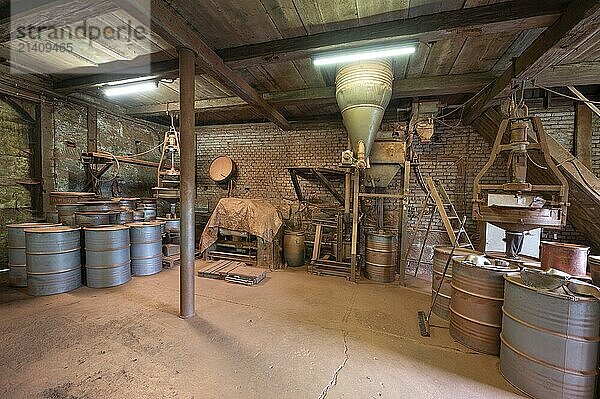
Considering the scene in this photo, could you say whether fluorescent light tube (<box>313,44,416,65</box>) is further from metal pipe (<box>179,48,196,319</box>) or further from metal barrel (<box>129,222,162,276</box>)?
metal barrel (<box>129,222,162,276</box>)

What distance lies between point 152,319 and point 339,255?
3371mm

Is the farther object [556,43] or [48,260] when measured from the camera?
[48,260]

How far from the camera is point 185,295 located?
3316mm

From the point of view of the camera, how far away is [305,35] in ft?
10.8

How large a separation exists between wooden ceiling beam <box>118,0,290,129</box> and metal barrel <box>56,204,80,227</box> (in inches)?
123

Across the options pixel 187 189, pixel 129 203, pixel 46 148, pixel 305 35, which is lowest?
pixel 129 203

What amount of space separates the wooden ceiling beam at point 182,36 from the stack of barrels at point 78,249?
2.83 metres

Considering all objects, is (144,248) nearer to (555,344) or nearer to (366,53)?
(366,53)

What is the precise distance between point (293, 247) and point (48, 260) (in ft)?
12.7

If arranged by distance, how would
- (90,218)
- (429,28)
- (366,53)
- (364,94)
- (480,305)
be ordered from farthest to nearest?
(90,218) < (364,94) < (366,53) < (429,28) < (480,305)

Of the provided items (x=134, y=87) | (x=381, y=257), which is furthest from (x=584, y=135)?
(x=134, y=87)

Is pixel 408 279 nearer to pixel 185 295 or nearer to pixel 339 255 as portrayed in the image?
pixel 339 255

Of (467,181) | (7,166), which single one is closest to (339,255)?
(467,181)

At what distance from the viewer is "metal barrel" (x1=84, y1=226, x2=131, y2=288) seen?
4.18 metres
